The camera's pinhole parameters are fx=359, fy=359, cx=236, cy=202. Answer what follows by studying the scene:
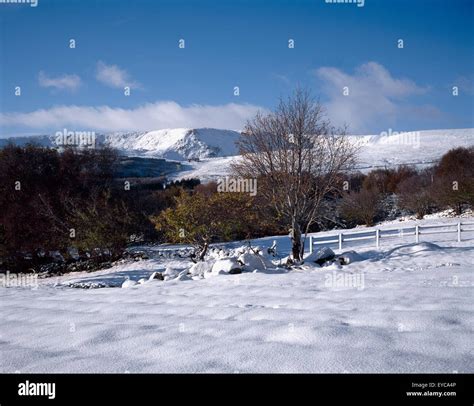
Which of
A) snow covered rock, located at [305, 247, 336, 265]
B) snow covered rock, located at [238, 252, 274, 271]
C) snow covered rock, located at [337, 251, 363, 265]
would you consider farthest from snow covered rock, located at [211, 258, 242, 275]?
snow covered rock, located at [337, 251, 363, 265]

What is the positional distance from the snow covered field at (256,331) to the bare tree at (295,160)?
6.40 meters

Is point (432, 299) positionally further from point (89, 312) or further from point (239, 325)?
point (89, 312)

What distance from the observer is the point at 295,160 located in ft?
47.6

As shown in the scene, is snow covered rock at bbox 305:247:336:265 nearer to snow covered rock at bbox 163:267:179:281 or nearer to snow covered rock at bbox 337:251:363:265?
snow covered rock at bbox 337:251:363:265

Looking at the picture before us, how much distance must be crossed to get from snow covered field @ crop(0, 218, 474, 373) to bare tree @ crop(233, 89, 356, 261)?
6401mm

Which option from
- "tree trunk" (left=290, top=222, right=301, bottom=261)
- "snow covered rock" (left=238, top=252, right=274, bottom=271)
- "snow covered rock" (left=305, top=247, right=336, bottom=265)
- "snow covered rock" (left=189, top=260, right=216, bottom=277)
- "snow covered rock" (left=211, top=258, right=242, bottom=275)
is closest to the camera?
"snow covered rock" (left=211, top=258, right=242, bottom=275)

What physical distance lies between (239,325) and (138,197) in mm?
21866

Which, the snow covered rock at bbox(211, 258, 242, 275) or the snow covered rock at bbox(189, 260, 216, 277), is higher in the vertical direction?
the snow covered rock at bbox(211, 258, 242, 275)

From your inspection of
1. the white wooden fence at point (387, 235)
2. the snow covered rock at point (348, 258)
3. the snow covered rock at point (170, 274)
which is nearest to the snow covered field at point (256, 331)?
the snow covered rock at point (170, 274)

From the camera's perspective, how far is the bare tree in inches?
567

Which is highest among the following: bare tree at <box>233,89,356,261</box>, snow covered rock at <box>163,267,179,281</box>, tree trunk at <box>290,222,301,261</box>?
bare tree at <box>233,89,356,261</box>

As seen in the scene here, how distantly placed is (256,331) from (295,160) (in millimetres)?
11013

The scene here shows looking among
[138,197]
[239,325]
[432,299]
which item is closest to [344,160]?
[432,299]
